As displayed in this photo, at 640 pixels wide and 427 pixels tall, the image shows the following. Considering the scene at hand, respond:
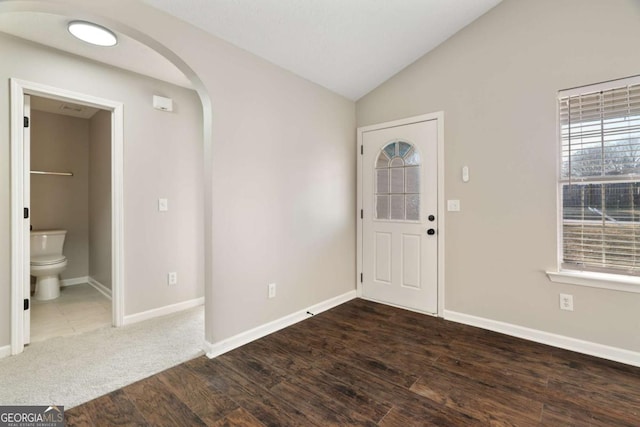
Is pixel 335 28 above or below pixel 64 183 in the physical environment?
above

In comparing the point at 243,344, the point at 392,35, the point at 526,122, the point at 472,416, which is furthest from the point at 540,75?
the point at 243,344

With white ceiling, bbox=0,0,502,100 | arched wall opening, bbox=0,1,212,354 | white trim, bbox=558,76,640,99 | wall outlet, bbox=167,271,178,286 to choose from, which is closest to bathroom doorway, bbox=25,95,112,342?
wall outlet, bbox=167,271,178,286

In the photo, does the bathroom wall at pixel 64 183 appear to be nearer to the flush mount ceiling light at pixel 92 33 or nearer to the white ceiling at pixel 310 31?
the white ceiling at pixel 310 31

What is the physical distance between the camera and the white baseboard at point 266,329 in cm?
233

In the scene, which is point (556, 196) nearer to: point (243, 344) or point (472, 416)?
point (472, 416)

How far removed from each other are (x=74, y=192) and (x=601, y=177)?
237 inches

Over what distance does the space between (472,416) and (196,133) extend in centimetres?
342

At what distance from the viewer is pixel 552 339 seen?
2471mm

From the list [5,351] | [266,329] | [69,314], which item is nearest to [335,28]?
[266,329]

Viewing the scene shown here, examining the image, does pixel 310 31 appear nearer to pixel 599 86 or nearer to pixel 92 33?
pixel 92 33

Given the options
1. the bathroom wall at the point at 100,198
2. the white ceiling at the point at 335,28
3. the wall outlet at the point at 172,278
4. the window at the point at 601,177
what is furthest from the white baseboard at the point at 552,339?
the bathroom wall at the point at 100,198

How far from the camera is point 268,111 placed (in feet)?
8.89

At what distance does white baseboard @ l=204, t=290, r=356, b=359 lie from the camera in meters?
2.33

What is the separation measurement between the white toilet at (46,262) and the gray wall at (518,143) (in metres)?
4.34
